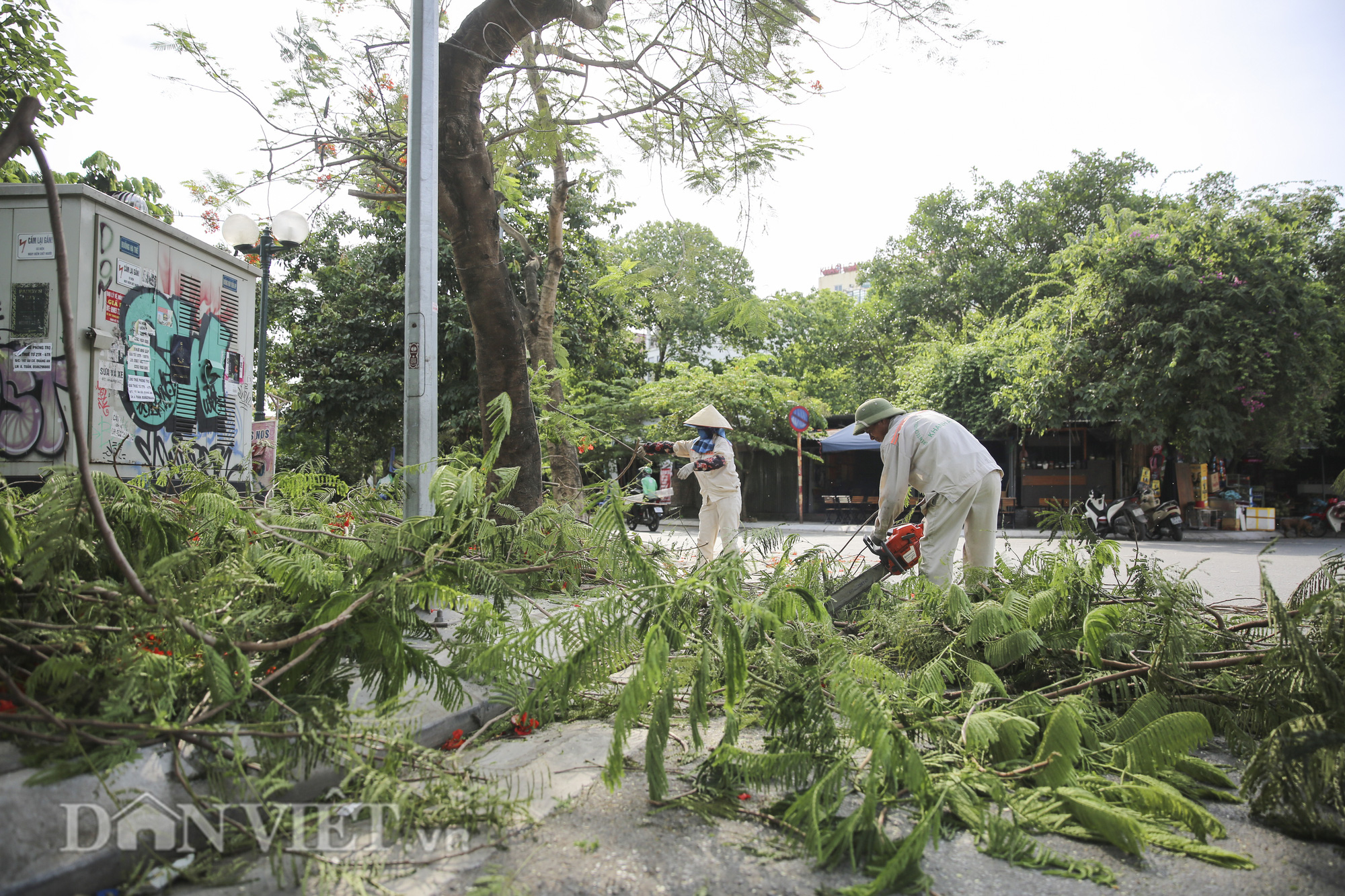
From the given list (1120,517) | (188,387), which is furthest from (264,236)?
(1120,517)

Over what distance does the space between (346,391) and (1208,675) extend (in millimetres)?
17066

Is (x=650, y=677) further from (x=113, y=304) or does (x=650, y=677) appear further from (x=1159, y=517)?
(x=1159, y=517)

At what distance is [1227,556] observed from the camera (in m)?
11.0

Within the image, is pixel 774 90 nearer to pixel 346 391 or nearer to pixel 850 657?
pixel 850 657

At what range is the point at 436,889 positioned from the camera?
6.09ft

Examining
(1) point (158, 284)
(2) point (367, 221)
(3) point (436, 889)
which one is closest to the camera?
(3) point (436, 889)

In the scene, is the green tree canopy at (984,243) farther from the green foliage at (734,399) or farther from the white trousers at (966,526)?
the white trousers at (966,526)

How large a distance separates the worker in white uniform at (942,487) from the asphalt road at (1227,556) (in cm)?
27

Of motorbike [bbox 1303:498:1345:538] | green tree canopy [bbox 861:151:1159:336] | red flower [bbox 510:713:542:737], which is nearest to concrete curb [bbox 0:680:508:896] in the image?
red flower [bbox 510:713:542:737]

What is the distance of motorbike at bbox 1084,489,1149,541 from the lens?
1382 cm

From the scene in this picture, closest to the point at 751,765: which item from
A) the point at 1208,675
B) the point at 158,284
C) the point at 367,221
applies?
the point at 1208,675

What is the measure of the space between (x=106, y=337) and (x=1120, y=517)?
52.7ft

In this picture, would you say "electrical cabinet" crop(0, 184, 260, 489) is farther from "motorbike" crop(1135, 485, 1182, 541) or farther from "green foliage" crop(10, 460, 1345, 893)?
"motorbike" crop(1135, 485, 1182, 541)

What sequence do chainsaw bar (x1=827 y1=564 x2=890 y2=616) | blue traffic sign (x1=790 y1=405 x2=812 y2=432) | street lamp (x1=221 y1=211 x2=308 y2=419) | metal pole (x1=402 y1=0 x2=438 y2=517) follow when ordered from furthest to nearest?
1. blue traffic sign (x1=790 y1=405 x2=812 y2=432)
2. street lamp (x1=221 y1=211 x2=308 y2=419)
3. chainsaw bar (x1=827 y1=564 x2=890 y2=616)
4. metal pole (x1=402 y1=0 x2=438 y2=517)
